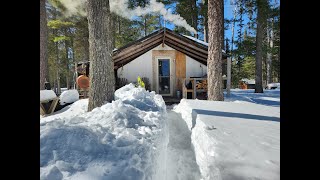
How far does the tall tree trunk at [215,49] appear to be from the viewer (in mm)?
7426

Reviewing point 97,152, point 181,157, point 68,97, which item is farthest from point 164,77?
point 97,152

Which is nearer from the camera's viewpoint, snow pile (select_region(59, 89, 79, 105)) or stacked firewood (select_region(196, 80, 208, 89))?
snow pile (select_region(59, 89, 79, 105))

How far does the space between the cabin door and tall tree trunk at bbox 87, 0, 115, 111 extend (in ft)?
23.5

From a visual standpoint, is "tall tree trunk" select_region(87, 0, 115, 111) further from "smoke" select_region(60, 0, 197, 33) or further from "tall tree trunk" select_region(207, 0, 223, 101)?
"smoke" select_region(60, 0, 197, 33)

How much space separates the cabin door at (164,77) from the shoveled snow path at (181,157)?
649 centimetres

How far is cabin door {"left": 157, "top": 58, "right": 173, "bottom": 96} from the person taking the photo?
41.4 ft

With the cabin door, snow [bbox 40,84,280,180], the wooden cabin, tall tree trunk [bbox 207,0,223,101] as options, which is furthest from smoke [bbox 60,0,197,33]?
snow [bbox 40,84,280,180]

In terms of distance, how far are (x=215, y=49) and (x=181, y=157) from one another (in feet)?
16.1

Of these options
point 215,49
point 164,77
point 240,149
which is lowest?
point 240,149

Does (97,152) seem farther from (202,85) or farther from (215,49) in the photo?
(202,85)

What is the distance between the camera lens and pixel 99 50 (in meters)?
5.53
